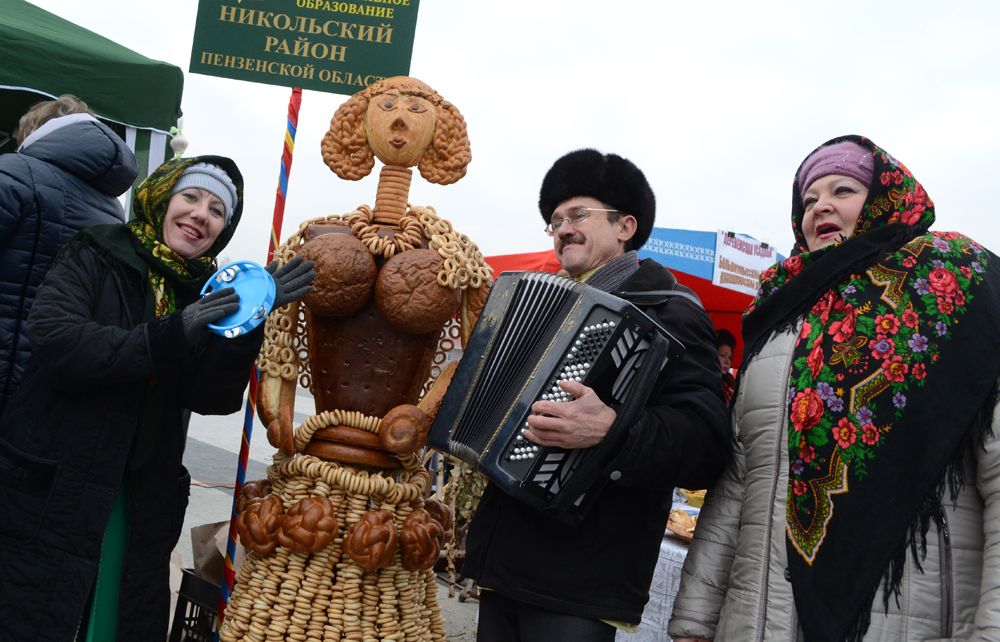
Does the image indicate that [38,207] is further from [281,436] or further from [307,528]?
[307,528]

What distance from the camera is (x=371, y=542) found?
2.12 metres

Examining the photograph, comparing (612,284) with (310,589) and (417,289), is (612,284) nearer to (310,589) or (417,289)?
(417,289)

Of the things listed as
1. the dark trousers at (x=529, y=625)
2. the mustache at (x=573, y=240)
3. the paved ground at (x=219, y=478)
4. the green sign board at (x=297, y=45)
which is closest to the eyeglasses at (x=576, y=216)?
the mustache at (x=573, y=240)

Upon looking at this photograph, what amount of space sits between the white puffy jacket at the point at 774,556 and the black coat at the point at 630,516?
8cm

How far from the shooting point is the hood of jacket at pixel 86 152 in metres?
2.41

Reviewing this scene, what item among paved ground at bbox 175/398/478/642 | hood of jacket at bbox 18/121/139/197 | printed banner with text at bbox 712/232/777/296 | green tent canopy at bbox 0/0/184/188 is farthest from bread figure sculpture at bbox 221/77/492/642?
printed banner with text at bbox 712/232/777/296

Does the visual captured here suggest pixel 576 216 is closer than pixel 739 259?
Yes

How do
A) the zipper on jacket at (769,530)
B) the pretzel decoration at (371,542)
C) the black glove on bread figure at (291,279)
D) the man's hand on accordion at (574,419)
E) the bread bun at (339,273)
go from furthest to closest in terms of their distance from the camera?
1. the bread bun at (339,273)
2. the pretzel decoration at (371,542)
3. the black glove on bread figure at (291,279)
4. the man's hand on accordion at (574,419)
5. the zipper on jacket at (769,530)

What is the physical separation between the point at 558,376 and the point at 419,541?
0.85 m

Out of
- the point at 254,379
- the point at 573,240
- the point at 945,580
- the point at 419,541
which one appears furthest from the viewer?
the point at 254,379

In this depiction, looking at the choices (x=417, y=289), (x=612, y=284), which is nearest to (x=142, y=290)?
(x=417, y=289)

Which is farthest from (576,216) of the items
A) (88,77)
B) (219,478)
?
(219,478)

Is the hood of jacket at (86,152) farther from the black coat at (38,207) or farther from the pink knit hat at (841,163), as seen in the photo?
the pink knit hat at (841,163)

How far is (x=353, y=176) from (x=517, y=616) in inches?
60.4
